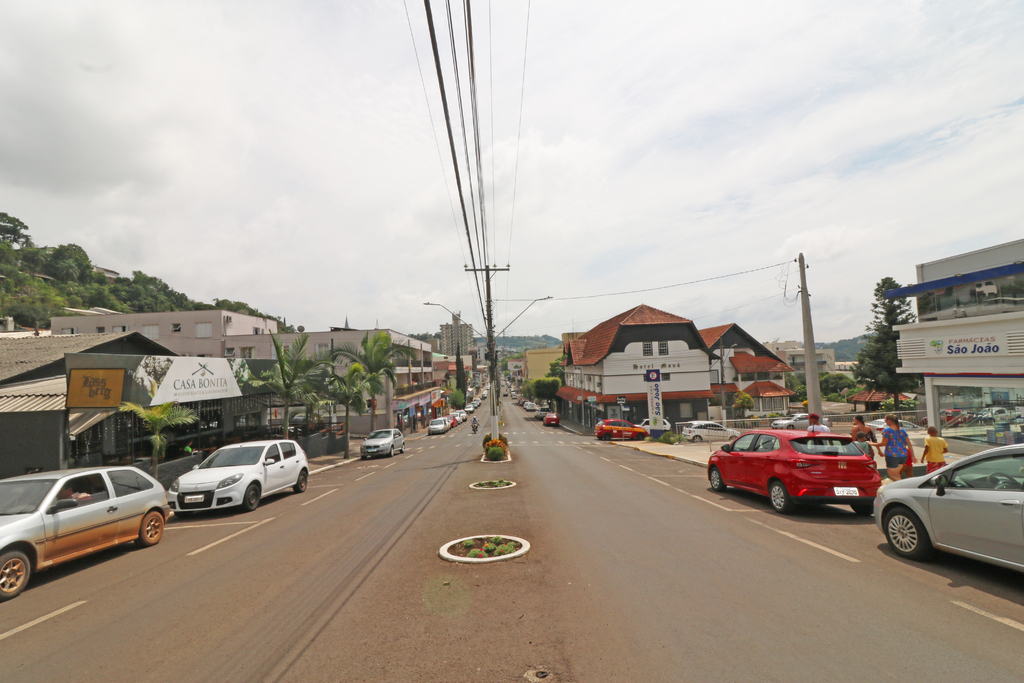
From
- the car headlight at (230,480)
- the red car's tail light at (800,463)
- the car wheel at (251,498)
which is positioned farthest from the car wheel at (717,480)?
the car headlight at (230,480)

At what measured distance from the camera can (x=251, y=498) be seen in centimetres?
1266

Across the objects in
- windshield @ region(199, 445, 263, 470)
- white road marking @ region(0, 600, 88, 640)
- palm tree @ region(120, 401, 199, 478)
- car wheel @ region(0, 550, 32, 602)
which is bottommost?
white road marking @ region(0, 600, 88, 640)

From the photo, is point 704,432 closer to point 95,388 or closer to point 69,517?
point 95,388

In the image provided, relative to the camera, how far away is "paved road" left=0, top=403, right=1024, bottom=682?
14.4 ft

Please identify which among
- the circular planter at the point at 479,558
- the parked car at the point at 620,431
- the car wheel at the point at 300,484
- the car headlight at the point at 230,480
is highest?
the car headlight at the point at 230,480

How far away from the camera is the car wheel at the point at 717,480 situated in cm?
1261

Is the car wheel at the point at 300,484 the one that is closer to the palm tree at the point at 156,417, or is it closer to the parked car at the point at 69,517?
the palm tree at the point at 156,417

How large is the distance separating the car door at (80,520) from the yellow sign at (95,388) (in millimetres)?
8037

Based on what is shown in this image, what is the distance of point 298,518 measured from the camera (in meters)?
11.4

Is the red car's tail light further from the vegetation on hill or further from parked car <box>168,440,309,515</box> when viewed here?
the vegetation on hill

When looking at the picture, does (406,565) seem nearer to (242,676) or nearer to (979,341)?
(242,676)

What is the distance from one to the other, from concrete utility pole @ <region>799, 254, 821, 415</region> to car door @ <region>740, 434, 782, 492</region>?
848 cm

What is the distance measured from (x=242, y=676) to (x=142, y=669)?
98 centimetres

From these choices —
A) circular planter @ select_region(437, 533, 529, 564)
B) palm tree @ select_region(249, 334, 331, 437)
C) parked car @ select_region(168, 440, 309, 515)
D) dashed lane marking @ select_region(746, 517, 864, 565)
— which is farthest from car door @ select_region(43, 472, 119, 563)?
palm tree @ select_region(249, 334, 331, 437)
